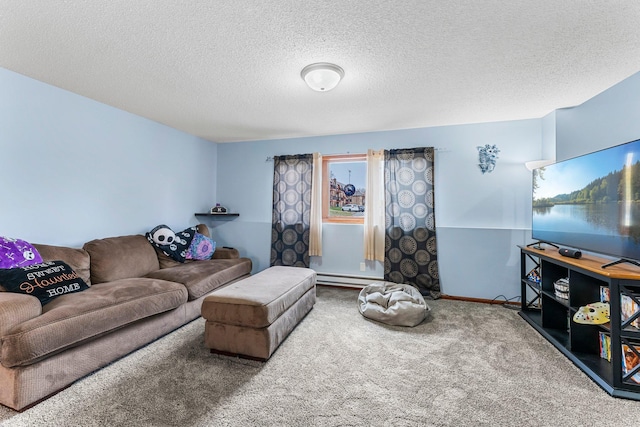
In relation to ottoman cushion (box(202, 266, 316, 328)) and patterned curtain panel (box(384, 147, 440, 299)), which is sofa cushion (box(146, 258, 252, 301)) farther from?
patterned curtain panel (box(384, 147, 440, 299))

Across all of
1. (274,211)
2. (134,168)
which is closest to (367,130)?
(274,211)

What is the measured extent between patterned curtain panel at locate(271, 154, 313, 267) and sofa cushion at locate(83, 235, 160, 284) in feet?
5.51

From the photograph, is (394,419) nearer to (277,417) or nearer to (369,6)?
(277,417)

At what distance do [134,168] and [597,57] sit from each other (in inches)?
178

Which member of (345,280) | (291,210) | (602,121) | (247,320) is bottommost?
(345,280)

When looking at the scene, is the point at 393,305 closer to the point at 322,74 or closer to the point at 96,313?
the point at 322,74

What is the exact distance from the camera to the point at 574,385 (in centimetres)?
181

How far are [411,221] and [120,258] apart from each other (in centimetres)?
341

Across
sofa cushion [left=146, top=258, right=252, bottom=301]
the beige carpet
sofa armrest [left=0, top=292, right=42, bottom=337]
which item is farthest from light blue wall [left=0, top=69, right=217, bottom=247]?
the beige carpet

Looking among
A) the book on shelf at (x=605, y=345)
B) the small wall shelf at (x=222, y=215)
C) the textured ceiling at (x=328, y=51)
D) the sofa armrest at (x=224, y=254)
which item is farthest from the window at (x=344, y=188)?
the book on shelf at (x=605, y=345)

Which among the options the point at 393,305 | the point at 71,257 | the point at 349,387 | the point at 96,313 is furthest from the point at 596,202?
the point at 71,257

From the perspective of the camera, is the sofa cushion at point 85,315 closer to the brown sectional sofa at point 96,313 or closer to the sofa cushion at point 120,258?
the brown sectional sofa at point 96,313

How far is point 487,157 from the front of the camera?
356cm

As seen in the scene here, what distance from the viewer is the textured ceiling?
5.16 feet
